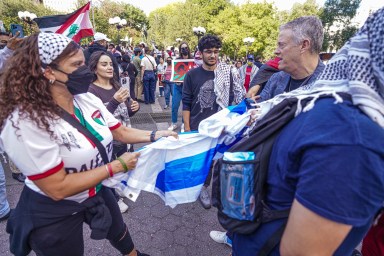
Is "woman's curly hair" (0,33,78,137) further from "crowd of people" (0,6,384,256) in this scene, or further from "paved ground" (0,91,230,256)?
"paved ground" (0,91,230,256)

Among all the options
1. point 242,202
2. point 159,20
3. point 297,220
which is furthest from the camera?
point 159,20

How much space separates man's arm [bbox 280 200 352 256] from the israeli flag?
90 centimetres

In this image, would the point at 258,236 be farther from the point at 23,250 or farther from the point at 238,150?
the point at 23,250

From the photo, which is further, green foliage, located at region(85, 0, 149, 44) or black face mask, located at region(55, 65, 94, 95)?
green foliage, located at region(85, 0, 149, 44)

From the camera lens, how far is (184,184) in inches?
72.1

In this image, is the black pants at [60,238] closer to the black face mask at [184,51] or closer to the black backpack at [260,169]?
the black backpack at [260,169]

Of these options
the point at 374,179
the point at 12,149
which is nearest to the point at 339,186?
the point at 374,179

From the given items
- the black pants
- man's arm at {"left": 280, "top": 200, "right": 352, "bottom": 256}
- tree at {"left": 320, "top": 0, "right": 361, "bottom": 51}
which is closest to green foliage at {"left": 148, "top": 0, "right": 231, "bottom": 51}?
tree at {"left": 320, "top": 0, "right": 361, "bottom": 51}

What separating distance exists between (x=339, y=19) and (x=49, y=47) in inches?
1091

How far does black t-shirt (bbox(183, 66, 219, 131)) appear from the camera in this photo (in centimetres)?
333

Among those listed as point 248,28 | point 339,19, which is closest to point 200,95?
point 339,19

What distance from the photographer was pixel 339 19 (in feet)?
75.4

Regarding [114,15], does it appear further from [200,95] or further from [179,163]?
[179,163]

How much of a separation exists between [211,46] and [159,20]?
41665 millimetres
